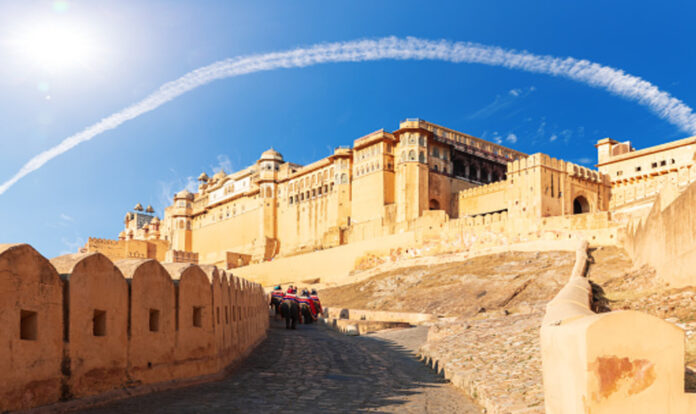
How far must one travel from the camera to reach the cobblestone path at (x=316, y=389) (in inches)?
259

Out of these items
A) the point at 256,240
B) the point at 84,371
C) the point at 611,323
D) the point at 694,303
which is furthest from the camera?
the point at 256,240

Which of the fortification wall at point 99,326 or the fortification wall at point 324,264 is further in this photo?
the fortification wall at point 324,264

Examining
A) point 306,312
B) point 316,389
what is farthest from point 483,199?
point 316,389

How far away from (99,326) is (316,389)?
2912 mm

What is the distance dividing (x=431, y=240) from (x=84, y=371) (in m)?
34.6

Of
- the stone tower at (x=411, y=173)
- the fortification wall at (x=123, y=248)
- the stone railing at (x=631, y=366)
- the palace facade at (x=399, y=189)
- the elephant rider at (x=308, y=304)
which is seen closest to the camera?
the stone railing at (x=631, y=366)

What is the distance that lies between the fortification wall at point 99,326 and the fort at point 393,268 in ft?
0.06

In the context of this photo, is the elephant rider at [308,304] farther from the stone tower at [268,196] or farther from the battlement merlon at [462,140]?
Result: the stone tower at [268,196]

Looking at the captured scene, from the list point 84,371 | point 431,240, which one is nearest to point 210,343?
point 84,371

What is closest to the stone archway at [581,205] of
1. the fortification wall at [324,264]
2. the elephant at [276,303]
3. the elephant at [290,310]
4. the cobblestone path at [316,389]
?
the fortification wall at [324,264]

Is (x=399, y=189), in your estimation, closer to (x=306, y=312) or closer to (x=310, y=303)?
(x=310, y=303)

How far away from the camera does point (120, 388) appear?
261 inches

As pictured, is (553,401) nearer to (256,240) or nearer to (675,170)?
(675,170)

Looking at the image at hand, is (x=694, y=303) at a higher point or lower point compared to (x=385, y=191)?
lower
